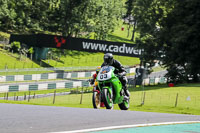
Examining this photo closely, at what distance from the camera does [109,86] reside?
1463 cm

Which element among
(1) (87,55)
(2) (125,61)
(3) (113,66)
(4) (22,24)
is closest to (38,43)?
(4) (22,24)

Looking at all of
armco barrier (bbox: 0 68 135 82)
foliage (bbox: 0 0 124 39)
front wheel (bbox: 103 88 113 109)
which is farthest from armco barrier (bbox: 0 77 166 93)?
front wheel (bbox: 103 88 113 109)

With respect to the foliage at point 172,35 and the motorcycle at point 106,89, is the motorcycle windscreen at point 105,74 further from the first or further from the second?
the foliage at point 172,35

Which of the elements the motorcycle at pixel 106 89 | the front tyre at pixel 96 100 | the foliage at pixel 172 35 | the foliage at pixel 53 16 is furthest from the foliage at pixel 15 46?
the front tyre at pixel 96 100

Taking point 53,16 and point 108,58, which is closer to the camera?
point 108,58

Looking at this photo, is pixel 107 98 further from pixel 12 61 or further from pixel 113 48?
pixel 12 61

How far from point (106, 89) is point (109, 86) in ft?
1.14

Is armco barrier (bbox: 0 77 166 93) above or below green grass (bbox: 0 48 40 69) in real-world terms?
below

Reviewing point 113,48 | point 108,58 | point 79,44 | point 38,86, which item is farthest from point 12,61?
point 108,58

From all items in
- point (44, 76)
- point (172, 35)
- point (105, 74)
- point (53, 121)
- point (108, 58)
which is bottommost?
point (53, 121)

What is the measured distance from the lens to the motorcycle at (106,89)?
46.8 feet

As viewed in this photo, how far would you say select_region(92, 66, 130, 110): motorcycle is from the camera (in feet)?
46.8

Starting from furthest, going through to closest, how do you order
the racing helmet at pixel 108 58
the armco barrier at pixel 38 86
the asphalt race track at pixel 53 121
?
1. the armco barrier at pixel 38 86
2. the racing helmet at pixel 108 58
3. the asphalt race track at pixel 53 121

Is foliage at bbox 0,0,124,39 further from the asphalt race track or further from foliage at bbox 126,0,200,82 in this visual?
the asphalt race track
